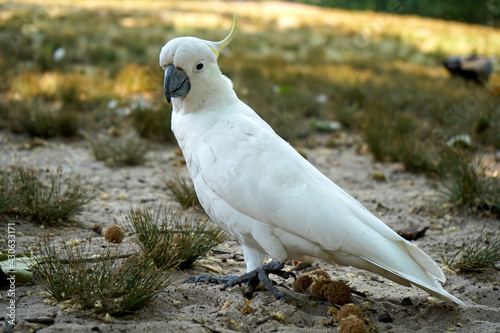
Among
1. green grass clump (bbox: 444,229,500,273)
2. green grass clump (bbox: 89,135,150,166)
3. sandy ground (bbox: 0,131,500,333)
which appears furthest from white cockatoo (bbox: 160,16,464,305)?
green grass clump (bbox: 89,135,150,166)

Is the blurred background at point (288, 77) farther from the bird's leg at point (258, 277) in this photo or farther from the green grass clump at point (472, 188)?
the bird's leg at point (258, 277)

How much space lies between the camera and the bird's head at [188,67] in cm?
240

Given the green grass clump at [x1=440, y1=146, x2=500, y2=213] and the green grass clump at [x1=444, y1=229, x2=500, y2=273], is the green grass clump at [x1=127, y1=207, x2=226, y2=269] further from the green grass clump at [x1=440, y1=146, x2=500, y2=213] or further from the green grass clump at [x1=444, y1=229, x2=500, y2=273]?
the green grass clump at [x1=440, y1=146, x2=500, y2=213]

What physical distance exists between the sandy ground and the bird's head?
108cm

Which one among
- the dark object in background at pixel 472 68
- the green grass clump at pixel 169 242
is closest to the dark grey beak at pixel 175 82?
the green grass clump at pixel 169 242

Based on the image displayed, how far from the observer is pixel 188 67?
7.98ft

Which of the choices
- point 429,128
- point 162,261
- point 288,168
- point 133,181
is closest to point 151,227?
point 162,261

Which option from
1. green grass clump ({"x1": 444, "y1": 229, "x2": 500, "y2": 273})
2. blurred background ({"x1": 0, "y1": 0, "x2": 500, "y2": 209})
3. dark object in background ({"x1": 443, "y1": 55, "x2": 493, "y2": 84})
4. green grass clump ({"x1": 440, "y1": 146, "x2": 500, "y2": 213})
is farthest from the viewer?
dark object in background ({"x1": 443, "y1": 55, "x2": 493, "y2": 84})

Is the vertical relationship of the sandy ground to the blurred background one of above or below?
below

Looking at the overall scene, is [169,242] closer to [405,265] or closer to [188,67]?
[188,67]

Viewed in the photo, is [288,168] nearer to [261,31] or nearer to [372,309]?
[372,309]

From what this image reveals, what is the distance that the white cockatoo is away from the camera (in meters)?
2.19

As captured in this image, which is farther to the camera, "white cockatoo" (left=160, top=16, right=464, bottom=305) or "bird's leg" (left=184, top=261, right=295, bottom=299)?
"bird's leg" (left=184, top=261, right=295, bottom=299)

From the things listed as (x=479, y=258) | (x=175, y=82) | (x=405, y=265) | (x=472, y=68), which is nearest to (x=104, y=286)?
(x=175, y=82)
